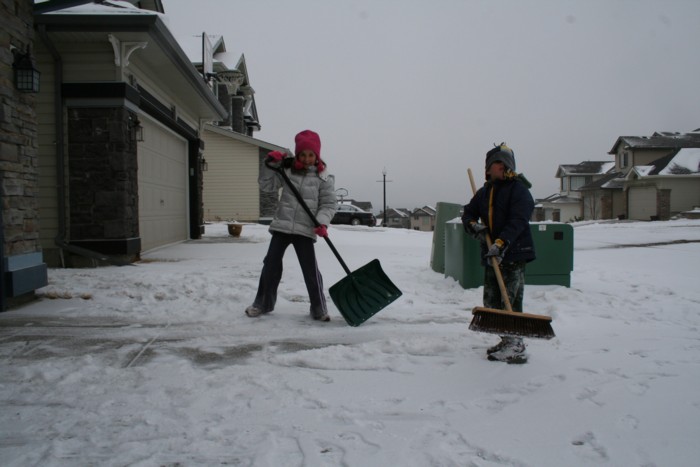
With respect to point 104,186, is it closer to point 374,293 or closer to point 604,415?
point 374,293

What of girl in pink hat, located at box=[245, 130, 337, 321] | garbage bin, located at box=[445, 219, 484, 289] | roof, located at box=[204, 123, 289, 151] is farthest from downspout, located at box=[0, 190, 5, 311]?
roof, located at box=[204, 123, 289, 151]

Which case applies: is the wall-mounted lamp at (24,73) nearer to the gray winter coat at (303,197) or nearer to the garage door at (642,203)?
the gray winter coat at (303,197)

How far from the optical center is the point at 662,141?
35.1 m

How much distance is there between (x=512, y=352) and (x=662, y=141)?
1512 inches

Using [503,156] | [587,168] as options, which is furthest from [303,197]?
[587,168]

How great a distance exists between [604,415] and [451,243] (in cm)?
394

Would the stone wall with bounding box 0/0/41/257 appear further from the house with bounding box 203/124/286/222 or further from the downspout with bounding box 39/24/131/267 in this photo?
the house with bounding box 203/124/286/222

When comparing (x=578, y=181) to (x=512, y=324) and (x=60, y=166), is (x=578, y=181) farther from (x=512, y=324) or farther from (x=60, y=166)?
(x=512, y=324)

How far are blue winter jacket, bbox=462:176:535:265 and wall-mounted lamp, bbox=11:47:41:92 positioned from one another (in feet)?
14.4

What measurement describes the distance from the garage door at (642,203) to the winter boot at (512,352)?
33041mm

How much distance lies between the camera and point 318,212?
4629 millimetres

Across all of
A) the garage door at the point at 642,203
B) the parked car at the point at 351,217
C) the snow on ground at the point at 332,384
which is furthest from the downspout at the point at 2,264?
the garage door at the point at 642,203

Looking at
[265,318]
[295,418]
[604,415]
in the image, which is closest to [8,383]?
[295,418]

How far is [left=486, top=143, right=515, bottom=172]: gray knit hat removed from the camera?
3.60m
